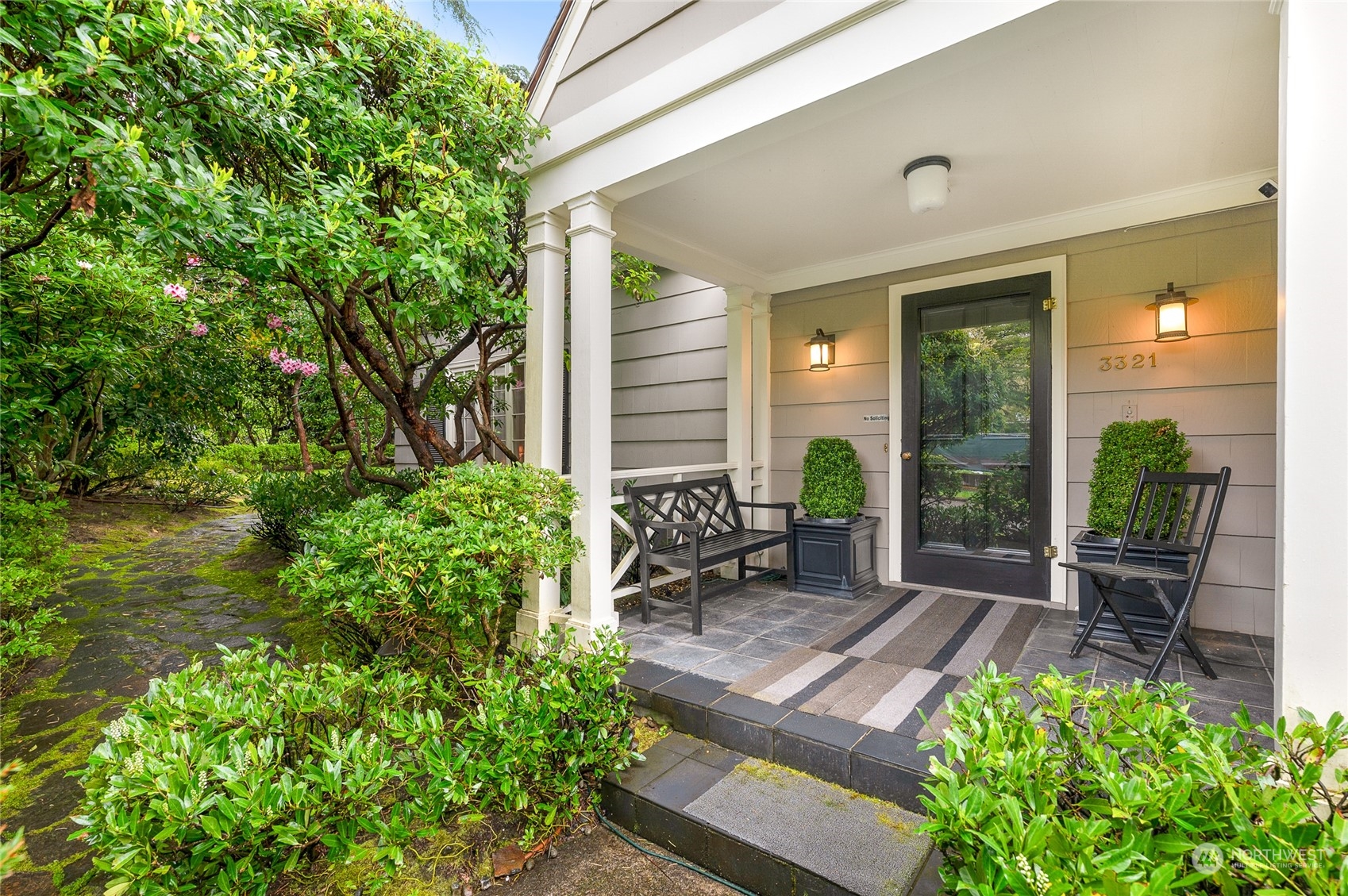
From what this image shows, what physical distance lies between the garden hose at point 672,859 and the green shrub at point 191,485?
8135mm

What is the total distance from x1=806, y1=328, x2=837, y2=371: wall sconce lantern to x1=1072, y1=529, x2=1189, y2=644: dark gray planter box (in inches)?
79.2

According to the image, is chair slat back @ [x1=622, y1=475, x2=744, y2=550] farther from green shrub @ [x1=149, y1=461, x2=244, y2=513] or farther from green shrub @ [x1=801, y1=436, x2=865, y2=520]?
green shrub @ [x1=149, y1=461, x2=244, y2=513]

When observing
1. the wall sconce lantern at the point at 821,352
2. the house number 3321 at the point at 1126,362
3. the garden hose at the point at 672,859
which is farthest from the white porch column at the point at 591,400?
the house number 3321 at the point at 1126,362

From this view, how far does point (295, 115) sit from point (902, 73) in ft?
7.65

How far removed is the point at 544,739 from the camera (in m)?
1.85

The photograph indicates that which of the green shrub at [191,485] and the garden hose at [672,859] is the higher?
the green shrub at [191,485]

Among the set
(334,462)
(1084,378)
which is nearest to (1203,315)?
(1084,378)

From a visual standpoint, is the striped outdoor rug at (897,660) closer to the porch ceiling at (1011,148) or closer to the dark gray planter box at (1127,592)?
the dark gray planter box at (1127,592)

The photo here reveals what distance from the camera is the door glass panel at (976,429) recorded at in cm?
379

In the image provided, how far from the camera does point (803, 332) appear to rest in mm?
4680

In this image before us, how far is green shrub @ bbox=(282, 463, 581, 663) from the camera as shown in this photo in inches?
85.4

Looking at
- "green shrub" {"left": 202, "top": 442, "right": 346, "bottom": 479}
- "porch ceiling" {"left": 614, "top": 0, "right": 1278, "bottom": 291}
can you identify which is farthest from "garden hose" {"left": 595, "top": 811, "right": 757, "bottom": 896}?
"green shrub" {"left": 202, "top": 442, "right": 346, "bottom": 479}

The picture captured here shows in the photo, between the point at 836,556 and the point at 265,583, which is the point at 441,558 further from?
the point at 265,583

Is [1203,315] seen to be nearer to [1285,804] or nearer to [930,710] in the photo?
[930,710]
